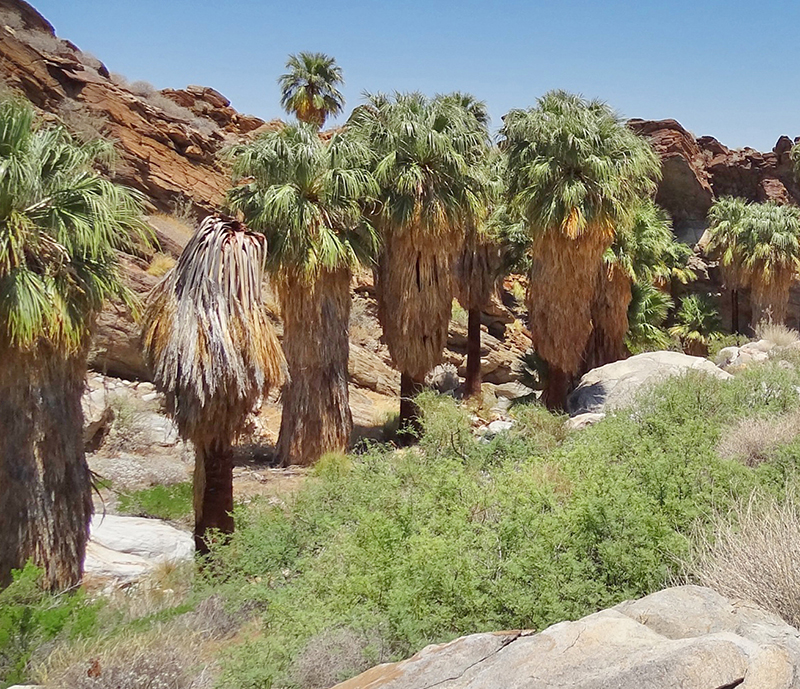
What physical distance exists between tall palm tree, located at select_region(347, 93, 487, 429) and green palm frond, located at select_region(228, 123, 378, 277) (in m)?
1.49

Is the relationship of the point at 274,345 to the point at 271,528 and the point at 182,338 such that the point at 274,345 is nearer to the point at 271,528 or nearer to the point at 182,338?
the point at 182,338

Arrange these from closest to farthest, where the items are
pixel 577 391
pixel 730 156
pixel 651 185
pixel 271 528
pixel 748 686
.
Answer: pixel 748 686, pixel 271 528, pixel 577 391, pixel 651 185, pixel 730 156

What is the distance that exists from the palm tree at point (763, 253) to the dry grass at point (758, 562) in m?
24.8

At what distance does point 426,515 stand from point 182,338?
3624 millimetres

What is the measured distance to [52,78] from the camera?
919 inches

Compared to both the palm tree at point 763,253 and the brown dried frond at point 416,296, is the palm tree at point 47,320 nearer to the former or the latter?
the brown dried frond at point 416,296

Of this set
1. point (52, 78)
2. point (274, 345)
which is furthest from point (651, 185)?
point (52, 78)

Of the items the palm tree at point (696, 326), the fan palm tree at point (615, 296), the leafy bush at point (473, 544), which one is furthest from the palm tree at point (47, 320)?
the palm tree at point (696, 326)

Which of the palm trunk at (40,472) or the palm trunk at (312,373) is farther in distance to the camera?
the palm trunk at (312,373)

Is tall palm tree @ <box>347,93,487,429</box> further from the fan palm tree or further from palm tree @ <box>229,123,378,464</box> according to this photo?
the fan palm tree

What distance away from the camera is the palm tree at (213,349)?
28.1 ft

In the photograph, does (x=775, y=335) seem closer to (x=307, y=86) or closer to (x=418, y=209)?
(x=418, y=209)

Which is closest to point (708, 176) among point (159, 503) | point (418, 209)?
point (418, 209)

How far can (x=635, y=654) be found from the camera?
11.7 ft
